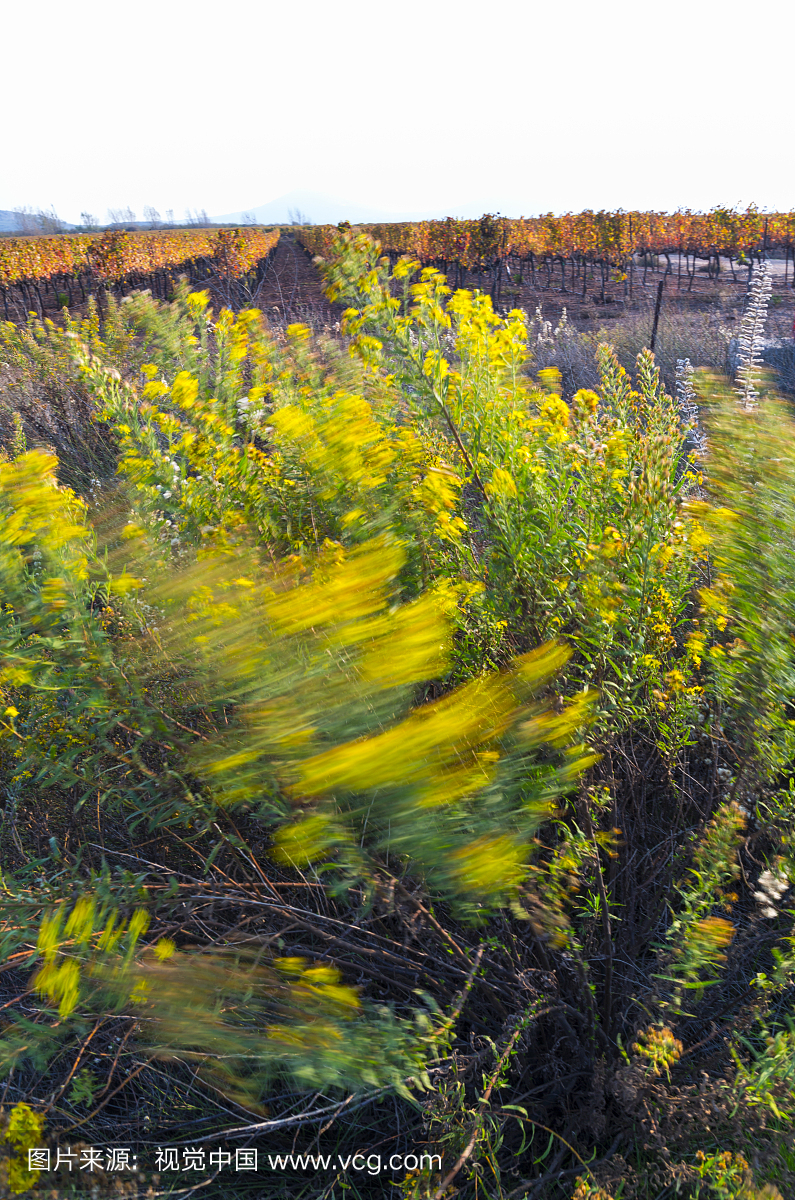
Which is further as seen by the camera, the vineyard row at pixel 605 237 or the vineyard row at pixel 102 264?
the vineyard row at pixel 605 237

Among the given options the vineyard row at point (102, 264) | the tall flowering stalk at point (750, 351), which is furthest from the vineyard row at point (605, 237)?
the tall flowering stalk at point (750, 351)

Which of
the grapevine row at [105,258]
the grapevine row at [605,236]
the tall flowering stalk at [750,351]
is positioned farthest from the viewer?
the grapevine row at [605,236]

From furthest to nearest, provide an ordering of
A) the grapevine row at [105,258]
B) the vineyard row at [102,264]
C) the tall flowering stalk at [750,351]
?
the vineyard row at [102,264]
the grapevine row at [105,258]
the tall flowering stalk at [750,351]

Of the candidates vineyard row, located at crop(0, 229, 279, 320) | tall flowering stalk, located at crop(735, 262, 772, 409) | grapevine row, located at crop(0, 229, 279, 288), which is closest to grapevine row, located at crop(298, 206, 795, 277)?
grapevine row, located at crop(0, 229, 279, 288)

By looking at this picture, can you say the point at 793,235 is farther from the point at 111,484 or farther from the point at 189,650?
the point at 189,650

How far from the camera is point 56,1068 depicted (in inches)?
74.0

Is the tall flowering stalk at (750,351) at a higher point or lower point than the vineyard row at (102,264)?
lower

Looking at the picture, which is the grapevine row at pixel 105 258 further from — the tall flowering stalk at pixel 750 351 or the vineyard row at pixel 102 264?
the tall flowering stalk at pixel 750 351

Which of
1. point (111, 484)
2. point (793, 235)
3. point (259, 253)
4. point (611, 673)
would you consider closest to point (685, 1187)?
point (611, 673)

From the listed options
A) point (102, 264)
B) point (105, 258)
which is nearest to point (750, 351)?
point (105, 258)

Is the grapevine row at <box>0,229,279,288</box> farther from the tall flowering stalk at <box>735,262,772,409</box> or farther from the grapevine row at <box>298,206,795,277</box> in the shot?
the tall flowering stalk at <box>735,262,772,409</box>

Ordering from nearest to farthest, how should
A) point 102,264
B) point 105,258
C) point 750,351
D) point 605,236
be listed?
point 750,351 → point 105,258 → point 102,264 → point 605,236

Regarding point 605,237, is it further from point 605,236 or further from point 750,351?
point 750,351

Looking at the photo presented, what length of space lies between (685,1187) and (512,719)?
1.38m
